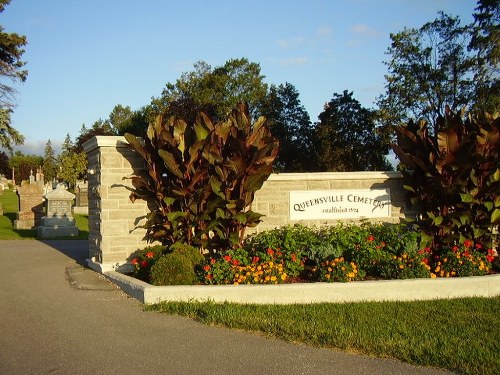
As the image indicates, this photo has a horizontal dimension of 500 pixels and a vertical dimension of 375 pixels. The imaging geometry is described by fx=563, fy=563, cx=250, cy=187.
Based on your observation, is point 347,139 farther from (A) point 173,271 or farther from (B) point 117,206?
(A) point 173,271

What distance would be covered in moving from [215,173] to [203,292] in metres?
2.72

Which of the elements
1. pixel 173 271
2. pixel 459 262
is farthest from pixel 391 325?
pixel 173 271

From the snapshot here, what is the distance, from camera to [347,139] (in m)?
48.2

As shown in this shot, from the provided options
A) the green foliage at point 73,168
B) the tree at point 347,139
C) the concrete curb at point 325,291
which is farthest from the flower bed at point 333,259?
the green foliage at point 73,168

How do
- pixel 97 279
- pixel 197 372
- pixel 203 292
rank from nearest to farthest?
pixel 197 372, pixel 203 292, pixel 97 279

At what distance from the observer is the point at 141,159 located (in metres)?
10.7

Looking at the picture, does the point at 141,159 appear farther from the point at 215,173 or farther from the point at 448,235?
the point at 448,235

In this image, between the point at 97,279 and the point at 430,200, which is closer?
the point at 97,279

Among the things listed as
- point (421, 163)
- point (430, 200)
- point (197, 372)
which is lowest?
point (197, 372)

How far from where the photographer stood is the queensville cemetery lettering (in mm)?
10984

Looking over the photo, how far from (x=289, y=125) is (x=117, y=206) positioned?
4421 centimetres

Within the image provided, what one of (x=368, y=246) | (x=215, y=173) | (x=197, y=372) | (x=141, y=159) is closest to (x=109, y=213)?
(x=141, y=159)

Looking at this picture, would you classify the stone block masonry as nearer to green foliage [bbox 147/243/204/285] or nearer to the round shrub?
green foliage [bbox 147/243/204/285]

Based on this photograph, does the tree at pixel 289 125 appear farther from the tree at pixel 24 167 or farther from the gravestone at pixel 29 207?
the tree at pixel 24 167
